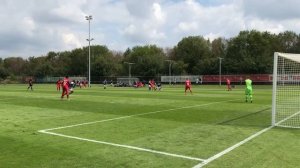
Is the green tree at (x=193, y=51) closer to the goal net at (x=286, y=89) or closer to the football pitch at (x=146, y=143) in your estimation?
the goal net at (x=286, y=89)

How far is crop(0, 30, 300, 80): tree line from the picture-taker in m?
112

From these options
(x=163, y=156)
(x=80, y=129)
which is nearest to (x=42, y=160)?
(x=163, y=156)

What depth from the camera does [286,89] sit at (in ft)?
67.3

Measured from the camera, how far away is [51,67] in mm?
149750

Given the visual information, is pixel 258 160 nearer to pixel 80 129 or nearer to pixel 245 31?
pixel 80 129

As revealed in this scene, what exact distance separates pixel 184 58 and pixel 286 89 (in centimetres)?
11156

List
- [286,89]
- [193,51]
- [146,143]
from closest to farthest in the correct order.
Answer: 1. [146,143]
2. [286,89]
3. [193,51]

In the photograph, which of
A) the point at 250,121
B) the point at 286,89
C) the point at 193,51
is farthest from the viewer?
the point at 193,51

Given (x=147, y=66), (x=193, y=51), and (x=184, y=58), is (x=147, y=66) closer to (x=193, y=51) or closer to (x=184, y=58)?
(x=184, y=58)

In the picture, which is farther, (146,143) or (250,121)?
(250,121)

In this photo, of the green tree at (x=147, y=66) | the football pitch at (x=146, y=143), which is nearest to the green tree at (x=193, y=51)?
the green tree at (x=147, y=66)

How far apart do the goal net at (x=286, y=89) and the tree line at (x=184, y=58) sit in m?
79.6

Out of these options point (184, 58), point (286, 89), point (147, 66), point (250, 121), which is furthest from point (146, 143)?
point (184, 58)

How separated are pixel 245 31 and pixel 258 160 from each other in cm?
11449
